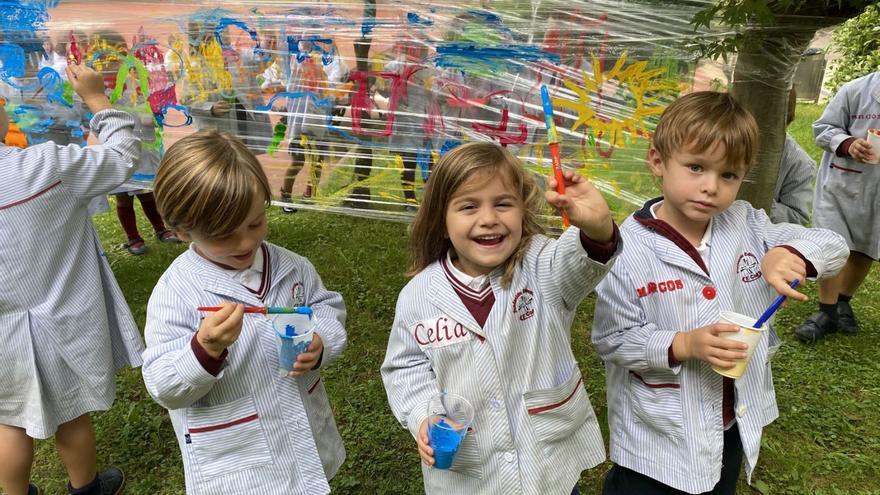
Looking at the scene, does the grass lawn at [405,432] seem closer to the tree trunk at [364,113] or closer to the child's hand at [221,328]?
the tree trunk at [364,113]

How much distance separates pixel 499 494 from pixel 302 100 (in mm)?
2799

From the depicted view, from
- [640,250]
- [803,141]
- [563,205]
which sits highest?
[563,205]

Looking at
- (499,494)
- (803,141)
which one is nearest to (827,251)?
(499,494)

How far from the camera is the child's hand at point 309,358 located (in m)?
1.51

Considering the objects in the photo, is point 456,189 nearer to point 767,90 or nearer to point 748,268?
point 748,268

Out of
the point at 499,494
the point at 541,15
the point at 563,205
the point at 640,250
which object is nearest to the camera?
the point at 563,205

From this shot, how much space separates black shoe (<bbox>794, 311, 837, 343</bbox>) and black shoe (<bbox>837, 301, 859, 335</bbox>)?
0.16 feet

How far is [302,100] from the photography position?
3.58 metres

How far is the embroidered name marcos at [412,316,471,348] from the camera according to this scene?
142cm

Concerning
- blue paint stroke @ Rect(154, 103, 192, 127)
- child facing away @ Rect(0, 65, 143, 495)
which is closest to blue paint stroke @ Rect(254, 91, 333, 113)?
blue paint stroke @ Rect(154, 103, 192, 127)

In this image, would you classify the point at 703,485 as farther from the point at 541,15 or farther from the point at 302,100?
the point at 302,100

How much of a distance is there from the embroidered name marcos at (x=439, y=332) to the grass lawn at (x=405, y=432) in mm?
1283

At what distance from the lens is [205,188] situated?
147 cm

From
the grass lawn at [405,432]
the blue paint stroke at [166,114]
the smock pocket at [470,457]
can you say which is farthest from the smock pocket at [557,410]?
the blue paint stroke at [166,114]
